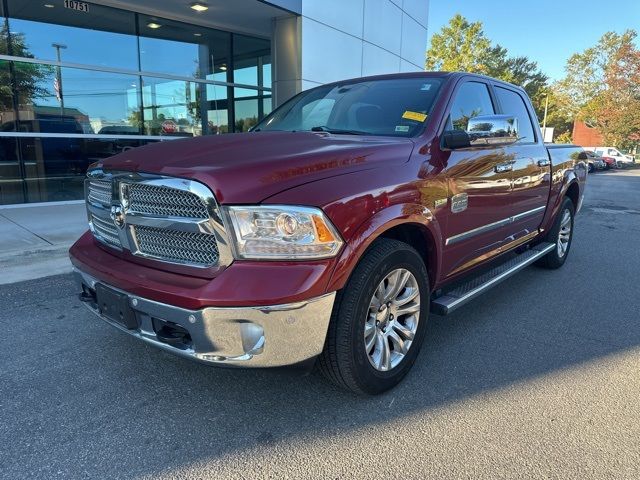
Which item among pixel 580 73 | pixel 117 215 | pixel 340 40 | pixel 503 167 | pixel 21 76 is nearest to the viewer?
pixel 117 215

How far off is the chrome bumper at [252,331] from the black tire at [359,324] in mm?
112

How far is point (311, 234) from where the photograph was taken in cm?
228

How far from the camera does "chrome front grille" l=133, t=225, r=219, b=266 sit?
7.72 ft

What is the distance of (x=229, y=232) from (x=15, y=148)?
942 cm

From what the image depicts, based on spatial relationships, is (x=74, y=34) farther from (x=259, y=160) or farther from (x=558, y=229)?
(x=558, y=229)

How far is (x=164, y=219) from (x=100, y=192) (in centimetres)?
77

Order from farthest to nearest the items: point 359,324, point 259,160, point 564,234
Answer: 1. point 564,234
2. point 359,324
3. point 259,160

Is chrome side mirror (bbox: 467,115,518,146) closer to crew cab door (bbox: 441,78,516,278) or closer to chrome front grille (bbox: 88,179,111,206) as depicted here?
crew cab door (bbox: 441,78,516,278)

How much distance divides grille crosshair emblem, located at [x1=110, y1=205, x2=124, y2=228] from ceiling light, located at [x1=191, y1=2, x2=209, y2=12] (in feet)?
29.2

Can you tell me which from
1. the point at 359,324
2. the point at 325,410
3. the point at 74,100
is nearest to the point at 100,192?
the point at 359,324

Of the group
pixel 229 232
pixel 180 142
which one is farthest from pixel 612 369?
pixel 180 142

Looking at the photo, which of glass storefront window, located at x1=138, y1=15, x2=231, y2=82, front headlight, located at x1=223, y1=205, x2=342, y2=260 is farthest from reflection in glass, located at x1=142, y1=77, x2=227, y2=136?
front headlight, located at x1=223, y1=205, x2=342, y2=260

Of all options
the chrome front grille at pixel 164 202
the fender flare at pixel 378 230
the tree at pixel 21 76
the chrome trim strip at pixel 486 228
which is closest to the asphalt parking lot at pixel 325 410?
the fender flare at pixel 378 230

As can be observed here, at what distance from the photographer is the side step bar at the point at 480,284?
10.6 feet
